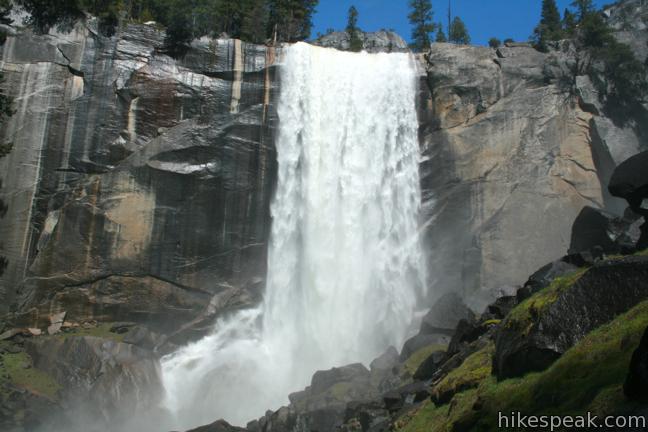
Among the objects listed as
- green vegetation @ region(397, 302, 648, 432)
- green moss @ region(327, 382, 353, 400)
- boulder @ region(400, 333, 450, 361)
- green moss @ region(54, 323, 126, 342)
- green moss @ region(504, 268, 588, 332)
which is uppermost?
green moss @ region(504, 268, 588, 332)

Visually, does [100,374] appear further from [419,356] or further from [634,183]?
[634,183]

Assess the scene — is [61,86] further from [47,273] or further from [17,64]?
[47,273]

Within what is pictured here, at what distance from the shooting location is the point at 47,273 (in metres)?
29.2

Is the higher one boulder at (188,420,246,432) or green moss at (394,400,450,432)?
green moss at (394,400,450,432)

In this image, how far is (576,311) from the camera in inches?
415

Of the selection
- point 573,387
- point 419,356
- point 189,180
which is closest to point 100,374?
point 189,180

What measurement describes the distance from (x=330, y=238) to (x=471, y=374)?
792 inches

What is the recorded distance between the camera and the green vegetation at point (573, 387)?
24.9ft

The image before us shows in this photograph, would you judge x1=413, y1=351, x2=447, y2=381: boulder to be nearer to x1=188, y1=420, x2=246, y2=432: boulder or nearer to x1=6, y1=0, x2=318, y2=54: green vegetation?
x1=188, y1=420, x2=246, y2=432: boulder

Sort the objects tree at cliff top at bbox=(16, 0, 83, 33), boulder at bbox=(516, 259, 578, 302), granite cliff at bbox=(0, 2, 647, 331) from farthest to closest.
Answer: tree at cliff top at bbox=(16, 0, 83, 33) → granite cliff at bbox=(0, 2, 647, 331) → boulder at bbox=(516, 259, 578, 302)

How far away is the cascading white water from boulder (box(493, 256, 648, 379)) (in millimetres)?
17893

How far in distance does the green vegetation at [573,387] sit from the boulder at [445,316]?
40.9 feet

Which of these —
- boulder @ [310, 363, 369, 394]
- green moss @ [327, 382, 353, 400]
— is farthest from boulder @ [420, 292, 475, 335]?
green moss @ [327, 382, 353, 400]

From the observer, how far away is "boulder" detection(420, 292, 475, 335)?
79.7 feet
